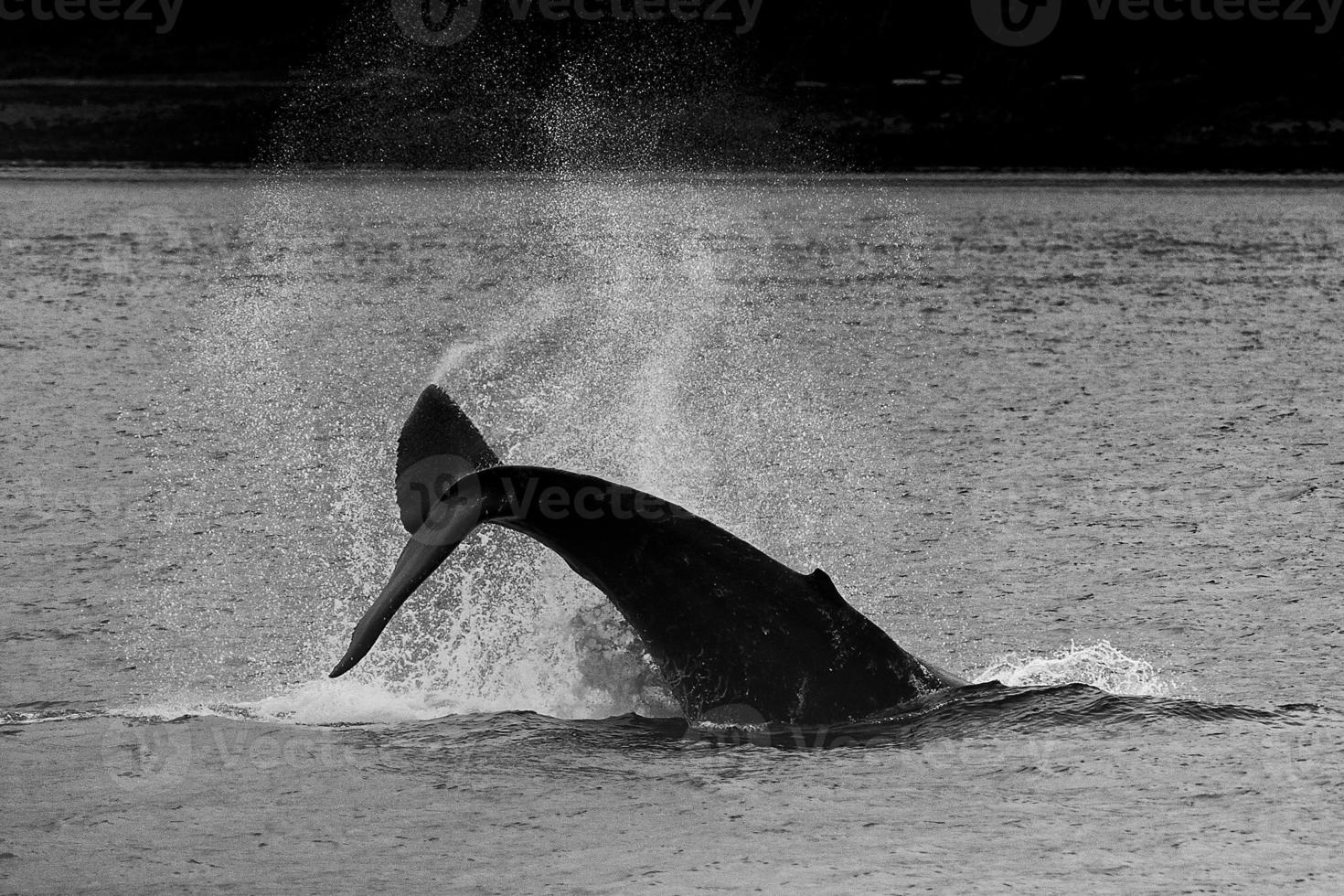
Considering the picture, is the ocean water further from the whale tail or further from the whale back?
the whale tail

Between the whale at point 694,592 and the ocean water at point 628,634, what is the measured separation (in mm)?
220

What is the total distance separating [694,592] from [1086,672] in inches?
131

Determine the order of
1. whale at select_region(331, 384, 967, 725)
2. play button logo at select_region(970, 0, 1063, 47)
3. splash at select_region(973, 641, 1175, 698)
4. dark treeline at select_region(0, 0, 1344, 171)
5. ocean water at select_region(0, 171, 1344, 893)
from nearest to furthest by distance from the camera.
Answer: ocean water at select_region(0, 171, 1344, 893) → whale at select_region(331, 384, 967, 725) → splash at select_region(973, 641, 1175, 698) → dark treeline at select_region(0, 0, 1344, 171) → play button logo at select_region(970, 0, 1063, 47)

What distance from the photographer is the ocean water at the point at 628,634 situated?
8.29m

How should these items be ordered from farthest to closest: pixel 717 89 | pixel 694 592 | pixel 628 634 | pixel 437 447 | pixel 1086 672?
pixel 717 89 < pixel 1086 672 < pixel 628 634 < pixel 437 447 < pixel 694 592

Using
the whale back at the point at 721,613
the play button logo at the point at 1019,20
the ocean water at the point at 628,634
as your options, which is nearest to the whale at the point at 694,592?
the whale back at the point at 721,613

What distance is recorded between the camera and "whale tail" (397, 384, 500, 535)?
30.0ft

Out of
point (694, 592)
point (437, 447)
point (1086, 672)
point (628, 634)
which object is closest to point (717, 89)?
point (1086, 672)

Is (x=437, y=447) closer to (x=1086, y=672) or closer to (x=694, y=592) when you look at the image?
(x=694, y=592)

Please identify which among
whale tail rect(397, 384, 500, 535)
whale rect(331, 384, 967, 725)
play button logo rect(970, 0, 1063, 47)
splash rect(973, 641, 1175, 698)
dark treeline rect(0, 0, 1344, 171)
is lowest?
splash rect(973, 641, 1175, 698)

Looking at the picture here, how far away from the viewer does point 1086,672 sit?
37.0 feet

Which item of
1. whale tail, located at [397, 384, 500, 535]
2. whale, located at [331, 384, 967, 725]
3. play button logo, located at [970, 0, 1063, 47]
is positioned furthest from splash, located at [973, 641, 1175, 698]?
play button logo, located at [970, 0, 1063, 47]

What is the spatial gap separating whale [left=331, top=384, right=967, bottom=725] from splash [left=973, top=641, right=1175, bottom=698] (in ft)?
5.50

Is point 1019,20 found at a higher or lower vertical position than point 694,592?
higher
